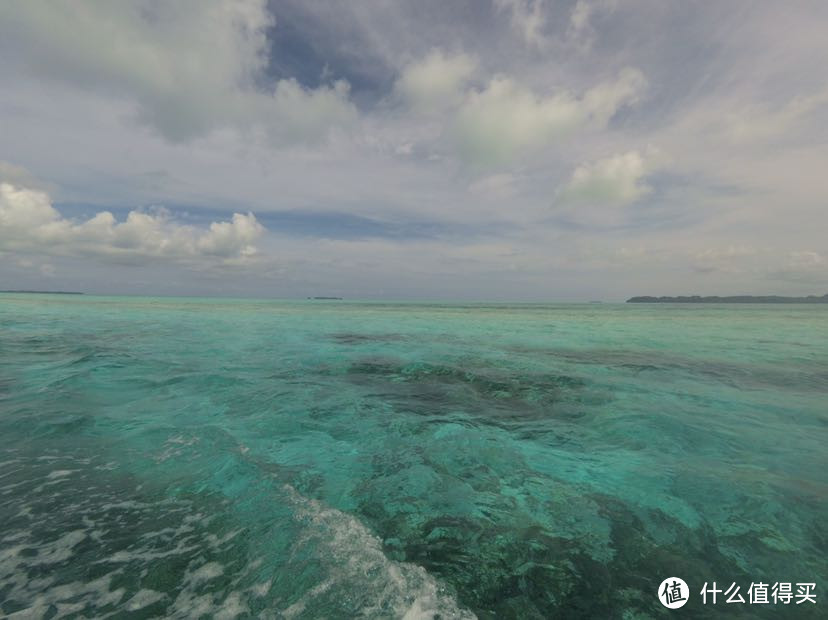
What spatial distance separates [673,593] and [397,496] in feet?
13.4

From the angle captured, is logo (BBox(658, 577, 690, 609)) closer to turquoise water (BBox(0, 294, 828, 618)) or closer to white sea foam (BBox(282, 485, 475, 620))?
turquoise water (BBox(0, 294, 828, 618))

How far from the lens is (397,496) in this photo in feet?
21.9

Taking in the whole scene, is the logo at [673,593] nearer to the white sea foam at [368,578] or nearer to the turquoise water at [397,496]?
the turquoise water at [397,496]

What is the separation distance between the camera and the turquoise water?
177 inches

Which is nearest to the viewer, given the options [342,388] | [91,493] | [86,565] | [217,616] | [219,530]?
[217,616]

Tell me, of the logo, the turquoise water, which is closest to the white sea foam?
the turquoise water

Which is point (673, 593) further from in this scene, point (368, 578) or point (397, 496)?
point (397, 496)

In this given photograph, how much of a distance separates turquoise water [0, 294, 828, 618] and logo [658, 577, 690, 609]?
0.32 ft

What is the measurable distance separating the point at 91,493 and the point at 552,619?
730cm

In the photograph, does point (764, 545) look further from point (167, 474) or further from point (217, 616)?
point (167, 474)

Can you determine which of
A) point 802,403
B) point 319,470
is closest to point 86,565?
point 319,470

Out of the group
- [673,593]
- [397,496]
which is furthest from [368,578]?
[673,593]

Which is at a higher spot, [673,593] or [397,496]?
[397,496]

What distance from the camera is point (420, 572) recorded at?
4.82 meters
